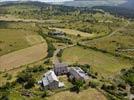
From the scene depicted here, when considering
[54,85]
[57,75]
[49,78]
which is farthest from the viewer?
[57,75]

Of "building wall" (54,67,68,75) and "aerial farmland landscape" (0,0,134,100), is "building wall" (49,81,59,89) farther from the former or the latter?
"building wall" (54,67,68,75)

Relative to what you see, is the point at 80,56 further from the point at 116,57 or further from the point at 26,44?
the point at 26,44

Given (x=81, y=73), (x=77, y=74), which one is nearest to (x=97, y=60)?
(x=81, y=73)

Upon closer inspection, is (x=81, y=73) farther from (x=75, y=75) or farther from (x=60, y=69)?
(x=60, y=69)

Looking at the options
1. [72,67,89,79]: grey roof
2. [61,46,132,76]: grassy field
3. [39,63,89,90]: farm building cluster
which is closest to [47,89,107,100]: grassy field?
[39,63,89,90]: farm building cluster

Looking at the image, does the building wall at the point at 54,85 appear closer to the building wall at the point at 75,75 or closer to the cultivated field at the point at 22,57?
the building wall at the point at 75,75
